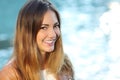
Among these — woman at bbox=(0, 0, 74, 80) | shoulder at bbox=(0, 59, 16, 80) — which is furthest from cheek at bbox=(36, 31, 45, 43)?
shoulder at bbox=(0, 59, 16, 80)

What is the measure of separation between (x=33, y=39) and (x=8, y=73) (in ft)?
0.61

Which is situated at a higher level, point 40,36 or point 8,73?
point 40,36

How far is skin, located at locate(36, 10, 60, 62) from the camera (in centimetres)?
177

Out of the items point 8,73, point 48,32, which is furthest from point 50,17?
point 8,73

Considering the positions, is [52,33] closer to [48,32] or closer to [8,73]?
[48,32]

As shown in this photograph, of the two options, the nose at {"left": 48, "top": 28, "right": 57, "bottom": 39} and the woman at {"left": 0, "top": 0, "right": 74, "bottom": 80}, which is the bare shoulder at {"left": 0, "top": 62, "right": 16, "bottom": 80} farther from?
the nose at {"left": 48, "top": 28, "right": 57, "bottom": 39}

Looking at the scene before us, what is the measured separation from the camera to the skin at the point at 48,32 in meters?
1.77

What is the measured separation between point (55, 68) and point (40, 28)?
0.86 feet

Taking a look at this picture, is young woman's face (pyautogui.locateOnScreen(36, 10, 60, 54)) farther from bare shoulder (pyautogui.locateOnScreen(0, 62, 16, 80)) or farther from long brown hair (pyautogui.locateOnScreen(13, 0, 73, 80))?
bare shoulder (pyautogui.locateOnScreen(0, 62, 16, 80))

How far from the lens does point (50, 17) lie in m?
1.77

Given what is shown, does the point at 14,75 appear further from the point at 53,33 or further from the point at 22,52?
the point at 53,33

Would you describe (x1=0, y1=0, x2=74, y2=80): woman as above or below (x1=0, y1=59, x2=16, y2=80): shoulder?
above

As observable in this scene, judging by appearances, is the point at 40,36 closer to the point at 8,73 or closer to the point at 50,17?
the point at 50,17

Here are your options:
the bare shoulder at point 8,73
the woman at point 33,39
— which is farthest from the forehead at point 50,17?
the bare shoulder at point 8,73
